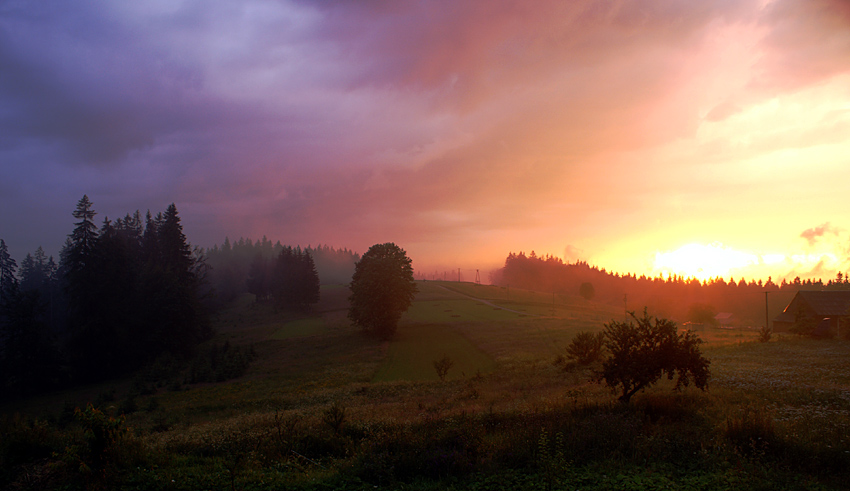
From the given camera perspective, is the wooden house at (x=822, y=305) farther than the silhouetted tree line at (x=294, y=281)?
No

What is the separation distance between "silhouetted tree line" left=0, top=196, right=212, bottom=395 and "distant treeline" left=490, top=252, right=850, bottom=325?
13431 cm

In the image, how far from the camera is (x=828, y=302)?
2196 inches

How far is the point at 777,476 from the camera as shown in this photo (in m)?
7.02

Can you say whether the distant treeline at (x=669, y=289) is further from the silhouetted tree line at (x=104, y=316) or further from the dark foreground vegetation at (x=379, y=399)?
the silhouetted tree line at (x=104, y=316)

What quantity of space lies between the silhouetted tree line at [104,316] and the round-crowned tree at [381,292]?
24977 mm

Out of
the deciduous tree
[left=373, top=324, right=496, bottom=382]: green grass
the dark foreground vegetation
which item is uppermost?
the deciduous tree

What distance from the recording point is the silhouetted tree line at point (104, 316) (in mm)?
41656

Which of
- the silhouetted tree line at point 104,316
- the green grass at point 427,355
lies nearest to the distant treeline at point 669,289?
the green grass at point 427,355

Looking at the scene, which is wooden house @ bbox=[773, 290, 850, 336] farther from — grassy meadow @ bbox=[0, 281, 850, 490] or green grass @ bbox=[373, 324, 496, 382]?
grassy meadow @ bbox=[0, 281, 850, 490]

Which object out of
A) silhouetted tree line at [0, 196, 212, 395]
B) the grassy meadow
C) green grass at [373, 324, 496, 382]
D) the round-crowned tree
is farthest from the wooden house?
silhouetted tree line at [0, 196, 212, 395]

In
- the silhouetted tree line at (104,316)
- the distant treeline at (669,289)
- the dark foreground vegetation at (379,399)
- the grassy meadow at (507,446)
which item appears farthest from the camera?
the distant treeline at (669,289)

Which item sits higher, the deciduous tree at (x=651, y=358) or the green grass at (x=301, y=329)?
the deciduous tree at (x=651, y=358)

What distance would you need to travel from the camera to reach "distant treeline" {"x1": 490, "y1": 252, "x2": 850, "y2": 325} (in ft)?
474

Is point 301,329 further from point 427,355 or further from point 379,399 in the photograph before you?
point 379,399
